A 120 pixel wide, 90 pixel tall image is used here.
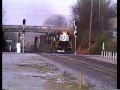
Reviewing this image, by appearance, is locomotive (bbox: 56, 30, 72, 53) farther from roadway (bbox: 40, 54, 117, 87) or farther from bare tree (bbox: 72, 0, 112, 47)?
roadway (bbox: 40, 54, 117, 87)

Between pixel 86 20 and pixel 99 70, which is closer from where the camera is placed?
pixel 99 70

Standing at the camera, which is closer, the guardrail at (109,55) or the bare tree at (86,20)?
the guardrail at (109,55)

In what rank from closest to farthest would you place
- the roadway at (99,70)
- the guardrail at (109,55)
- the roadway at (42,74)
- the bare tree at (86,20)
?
the roadway at (42,74) < the roadway at (99,70) < the guardrail at (109,55) < the bare tree at (86,20)

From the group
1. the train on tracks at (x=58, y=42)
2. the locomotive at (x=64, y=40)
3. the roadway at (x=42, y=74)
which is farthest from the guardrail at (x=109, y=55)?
the roadway at (x=42, y=74)

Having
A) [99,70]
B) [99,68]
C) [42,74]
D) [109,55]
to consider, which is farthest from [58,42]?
[42,74]

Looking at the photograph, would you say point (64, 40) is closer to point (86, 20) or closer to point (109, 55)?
point (86, 20)

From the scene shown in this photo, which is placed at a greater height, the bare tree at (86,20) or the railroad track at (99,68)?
the bare tree at (86,20)

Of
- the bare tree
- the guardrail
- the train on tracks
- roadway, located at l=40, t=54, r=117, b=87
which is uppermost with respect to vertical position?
the bare tree

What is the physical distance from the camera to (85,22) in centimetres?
6134

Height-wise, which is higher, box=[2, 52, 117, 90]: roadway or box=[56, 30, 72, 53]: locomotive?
box=[56, 30, 72, 53]: locomotive

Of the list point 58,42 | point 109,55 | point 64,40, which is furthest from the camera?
point 58,42

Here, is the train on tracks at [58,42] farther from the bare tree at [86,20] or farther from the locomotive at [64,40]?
the bare tree at [86,20]

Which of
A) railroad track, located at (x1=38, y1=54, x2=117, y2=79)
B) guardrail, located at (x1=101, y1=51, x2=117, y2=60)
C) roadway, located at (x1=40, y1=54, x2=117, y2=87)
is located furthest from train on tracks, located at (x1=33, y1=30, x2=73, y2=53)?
roadway, located at (x1=40, y1=54, x2=117, y2=87)

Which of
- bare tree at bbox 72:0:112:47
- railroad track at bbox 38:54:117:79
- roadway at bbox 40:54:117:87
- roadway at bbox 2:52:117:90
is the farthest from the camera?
bare tree at bbox 72:0:112:47
